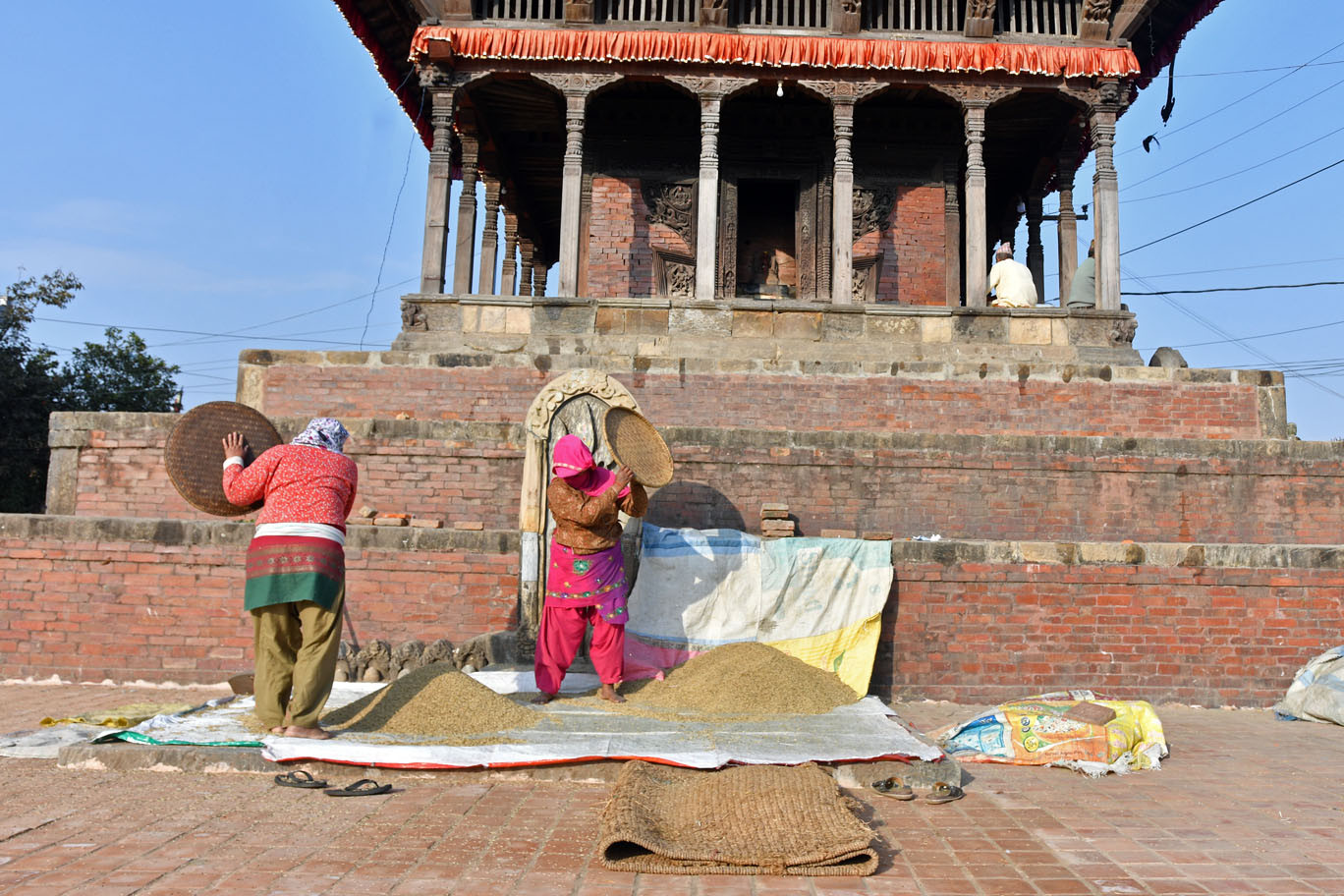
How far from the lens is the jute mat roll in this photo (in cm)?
330

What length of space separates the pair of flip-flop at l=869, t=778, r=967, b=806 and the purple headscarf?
10.6 feet

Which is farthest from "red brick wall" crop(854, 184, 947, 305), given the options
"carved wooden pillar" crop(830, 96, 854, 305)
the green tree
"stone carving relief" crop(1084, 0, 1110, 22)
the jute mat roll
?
the green tree

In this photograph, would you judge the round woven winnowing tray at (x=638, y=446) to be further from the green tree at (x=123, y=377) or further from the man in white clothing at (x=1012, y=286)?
the green tree at (x=123, y=377)

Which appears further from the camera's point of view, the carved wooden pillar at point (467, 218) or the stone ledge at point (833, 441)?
the carved wooden pillar at point (467, 218)

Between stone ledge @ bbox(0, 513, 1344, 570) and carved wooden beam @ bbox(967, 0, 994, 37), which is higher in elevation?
carved wooden beam @ bbox(967, 0, 994, 37)

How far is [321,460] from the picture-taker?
5.02 m

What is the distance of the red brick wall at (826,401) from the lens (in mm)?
10828

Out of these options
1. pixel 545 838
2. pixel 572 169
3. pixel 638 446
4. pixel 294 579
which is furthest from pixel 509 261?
pixel 545 838

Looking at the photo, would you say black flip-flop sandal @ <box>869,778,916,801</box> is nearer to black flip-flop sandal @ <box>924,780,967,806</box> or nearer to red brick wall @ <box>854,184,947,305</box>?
black flip-flop sandal @ <box>924,780,967,806</box>

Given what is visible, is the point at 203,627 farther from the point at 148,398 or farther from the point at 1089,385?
the point at 148,398

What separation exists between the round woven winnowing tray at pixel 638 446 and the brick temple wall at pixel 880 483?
2.16 meters

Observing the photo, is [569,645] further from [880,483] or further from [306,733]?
[880,483]

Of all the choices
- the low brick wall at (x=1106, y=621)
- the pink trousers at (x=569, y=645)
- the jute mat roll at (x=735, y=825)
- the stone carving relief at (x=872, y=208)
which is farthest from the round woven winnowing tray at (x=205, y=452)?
the stone carving relief at (x=872, y=208)

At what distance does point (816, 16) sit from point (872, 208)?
3062mm
